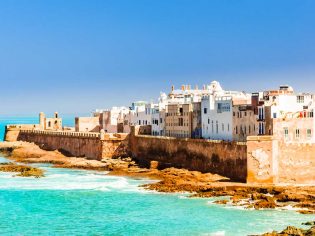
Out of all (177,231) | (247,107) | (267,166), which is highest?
(247,107)

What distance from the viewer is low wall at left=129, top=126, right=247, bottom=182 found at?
5183 cm

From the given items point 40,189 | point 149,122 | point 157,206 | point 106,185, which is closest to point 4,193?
point 40,189

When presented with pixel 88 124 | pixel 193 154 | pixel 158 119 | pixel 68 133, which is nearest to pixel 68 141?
pixel 68 133

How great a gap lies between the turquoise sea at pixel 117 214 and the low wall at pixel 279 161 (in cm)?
674

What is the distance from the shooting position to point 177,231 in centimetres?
3638

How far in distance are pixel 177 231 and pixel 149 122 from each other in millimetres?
41580

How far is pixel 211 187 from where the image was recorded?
48.5m

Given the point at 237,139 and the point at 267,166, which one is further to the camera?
the point at 237,139

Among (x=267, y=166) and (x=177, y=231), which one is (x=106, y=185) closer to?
(x=267, y=166)

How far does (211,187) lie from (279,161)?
6349 millimetres

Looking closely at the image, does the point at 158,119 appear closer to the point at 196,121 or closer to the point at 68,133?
the point at 196,121

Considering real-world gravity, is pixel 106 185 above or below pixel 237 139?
below

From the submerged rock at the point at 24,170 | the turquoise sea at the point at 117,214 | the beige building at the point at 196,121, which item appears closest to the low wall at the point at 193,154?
the beige building at the point at 196,121

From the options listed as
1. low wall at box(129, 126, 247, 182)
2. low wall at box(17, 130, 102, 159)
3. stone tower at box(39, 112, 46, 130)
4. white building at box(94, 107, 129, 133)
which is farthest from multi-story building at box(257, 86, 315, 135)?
stone tower at box(39, 112, 46, 130)
